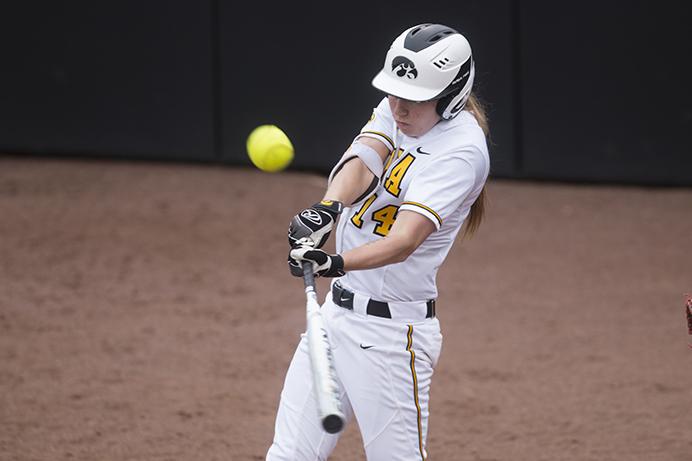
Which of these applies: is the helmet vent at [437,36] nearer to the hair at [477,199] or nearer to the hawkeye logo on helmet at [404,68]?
the hawkeye logo on helmet at [404,68]

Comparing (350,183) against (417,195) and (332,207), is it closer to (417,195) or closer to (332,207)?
(332,207)

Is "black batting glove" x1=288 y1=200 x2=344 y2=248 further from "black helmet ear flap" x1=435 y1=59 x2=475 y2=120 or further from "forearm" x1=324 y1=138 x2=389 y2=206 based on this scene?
"black helmet ear flap" x1=435 y1=59 x2=475 y2=120

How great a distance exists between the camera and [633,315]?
7.38 m

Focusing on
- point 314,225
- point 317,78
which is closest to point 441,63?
point 314,225

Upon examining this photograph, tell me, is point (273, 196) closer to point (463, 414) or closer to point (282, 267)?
point (282, 267)

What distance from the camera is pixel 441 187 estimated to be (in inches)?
137

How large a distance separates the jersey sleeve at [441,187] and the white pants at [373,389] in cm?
44

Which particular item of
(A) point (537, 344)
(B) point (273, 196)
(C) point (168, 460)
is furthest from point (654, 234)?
(C) point (168, 460)

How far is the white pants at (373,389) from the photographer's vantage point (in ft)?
11.9

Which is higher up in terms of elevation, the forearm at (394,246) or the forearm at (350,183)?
the forearm at (350,183)

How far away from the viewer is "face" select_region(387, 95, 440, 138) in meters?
3.57

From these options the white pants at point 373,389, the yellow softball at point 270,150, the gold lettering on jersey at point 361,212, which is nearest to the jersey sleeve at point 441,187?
the gold lettering on jersey at point 361,212

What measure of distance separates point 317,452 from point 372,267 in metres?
0.73

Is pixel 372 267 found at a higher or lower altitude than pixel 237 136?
higher
